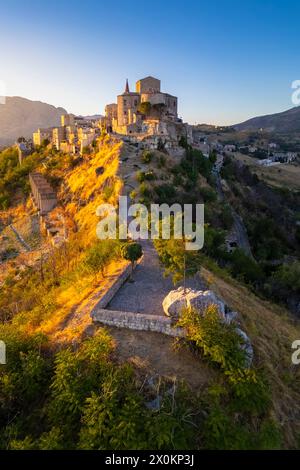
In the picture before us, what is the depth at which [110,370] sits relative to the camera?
7965 millimetres

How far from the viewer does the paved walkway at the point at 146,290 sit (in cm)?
1170

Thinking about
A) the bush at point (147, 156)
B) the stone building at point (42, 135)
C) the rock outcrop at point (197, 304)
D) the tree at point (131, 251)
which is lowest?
the rock outcrop at point (197, 304)

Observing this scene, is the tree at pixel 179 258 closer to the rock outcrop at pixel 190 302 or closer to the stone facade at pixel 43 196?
the rock outcrop at pixel 190 302

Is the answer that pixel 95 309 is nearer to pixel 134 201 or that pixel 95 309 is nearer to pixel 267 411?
pixel 267 411

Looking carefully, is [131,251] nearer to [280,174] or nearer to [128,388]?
[128,388]

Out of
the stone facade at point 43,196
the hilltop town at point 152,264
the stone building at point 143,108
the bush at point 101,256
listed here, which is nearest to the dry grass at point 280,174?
the hilltop town at point 152,264

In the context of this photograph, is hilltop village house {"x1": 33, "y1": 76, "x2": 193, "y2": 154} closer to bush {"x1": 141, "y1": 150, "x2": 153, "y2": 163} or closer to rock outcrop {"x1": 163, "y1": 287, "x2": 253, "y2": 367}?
bush {"x1": 141, "y1": 150, "x2": 153, "y2": 163}

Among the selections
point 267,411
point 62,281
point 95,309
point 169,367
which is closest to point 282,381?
point 267,411

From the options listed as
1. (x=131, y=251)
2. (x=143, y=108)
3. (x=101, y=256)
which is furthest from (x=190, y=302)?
(x=143, y=108)

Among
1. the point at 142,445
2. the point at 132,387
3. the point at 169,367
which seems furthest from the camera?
the point at 169,367

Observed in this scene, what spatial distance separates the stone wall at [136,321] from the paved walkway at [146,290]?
3.32 ft

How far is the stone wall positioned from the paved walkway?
101cm

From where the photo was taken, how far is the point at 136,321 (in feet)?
33.7

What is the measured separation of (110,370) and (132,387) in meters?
0.73
